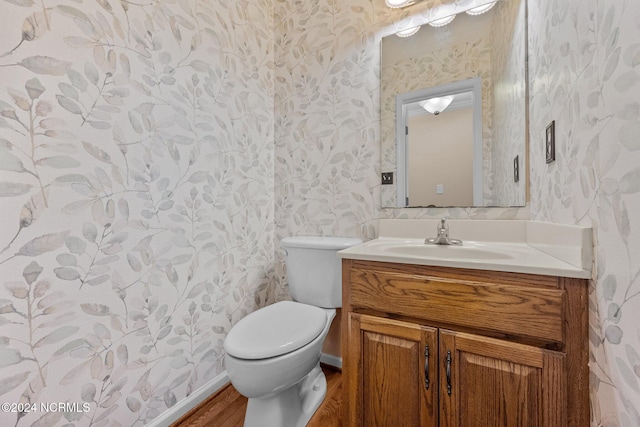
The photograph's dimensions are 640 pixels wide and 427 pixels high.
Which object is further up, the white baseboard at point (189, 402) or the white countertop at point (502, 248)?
the white countertop at point (502, 248)

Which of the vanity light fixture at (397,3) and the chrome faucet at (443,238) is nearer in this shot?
the chrome faucet at (443,238)

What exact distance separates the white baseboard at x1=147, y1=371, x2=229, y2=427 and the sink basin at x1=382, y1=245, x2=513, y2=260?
1.10 metres

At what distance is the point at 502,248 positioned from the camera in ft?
3.66

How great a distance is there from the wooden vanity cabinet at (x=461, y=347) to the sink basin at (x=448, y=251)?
0.24m

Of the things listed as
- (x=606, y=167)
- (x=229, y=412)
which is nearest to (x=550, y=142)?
(x=606, y=167)

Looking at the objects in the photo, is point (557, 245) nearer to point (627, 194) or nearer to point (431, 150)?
point (627, 194)

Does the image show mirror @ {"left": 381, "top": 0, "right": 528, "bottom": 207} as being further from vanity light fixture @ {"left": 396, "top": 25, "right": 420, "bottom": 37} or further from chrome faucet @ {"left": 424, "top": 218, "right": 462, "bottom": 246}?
chrome faucet @ {"left": 424, "top": 218, "right": 462, "bottom": 246}

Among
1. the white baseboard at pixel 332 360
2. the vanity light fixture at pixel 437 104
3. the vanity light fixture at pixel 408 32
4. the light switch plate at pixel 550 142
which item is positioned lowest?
the white baseboard at pixel 332 360

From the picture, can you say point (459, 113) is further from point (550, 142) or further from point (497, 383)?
point (497, 383)

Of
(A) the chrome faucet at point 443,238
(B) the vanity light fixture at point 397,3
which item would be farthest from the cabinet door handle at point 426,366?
(B) the vanity light fixture at point 397,3

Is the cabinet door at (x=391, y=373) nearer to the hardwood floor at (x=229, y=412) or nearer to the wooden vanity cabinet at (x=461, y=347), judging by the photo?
the wooden vanity cabinet at (x=461, y=347)

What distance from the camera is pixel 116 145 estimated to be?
38.5 inches

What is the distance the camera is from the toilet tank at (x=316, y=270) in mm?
1425

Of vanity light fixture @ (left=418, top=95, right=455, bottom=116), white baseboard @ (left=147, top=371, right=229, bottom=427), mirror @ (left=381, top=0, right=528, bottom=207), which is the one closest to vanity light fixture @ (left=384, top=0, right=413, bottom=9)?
mirror @ (left=381, top=0, right=528, bottom=207)
